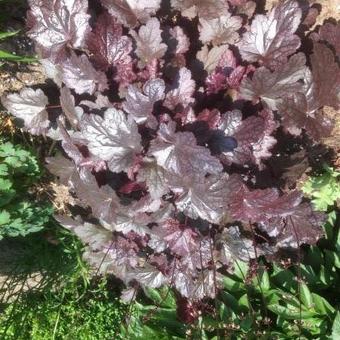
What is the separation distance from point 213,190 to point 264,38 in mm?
613

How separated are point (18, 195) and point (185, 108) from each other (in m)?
1.21

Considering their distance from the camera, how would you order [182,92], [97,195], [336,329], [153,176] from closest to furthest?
[153,176] < [182,92] < [97,195] < [336,329]

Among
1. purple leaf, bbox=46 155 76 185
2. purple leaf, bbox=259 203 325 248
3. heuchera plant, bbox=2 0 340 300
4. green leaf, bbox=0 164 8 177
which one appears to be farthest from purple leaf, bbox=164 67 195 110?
green leaf, bbox=0 164 8 177

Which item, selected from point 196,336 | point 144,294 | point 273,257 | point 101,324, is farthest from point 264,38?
point 101,324

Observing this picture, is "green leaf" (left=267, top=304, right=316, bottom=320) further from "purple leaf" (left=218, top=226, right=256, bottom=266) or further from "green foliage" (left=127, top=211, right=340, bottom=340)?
"purple leaf" (left=218, top=226, right=256, bottom=266)

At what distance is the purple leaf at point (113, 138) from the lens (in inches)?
68.8

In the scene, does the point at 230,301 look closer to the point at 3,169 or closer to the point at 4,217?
the point at 4,217

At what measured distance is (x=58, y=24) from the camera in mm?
1908

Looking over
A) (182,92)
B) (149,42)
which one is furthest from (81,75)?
(182,92)

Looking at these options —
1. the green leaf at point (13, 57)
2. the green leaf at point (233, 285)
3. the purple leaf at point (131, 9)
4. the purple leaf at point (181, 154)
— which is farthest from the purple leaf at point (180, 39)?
the green leaf at point (233, 285)

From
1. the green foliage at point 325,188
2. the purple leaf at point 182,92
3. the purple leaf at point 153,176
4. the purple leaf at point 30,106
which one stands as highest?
the purple leaf at point 182,92

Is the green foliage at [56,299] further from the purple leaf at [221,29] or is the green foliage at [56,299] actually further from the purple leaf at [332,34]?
the purple leaf at [332,34]

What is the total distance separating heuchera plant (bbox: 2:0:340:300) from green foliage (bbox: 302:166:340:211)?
0.31 meters

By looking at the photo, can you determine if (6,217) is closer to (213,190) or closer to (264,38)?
(213,190)
